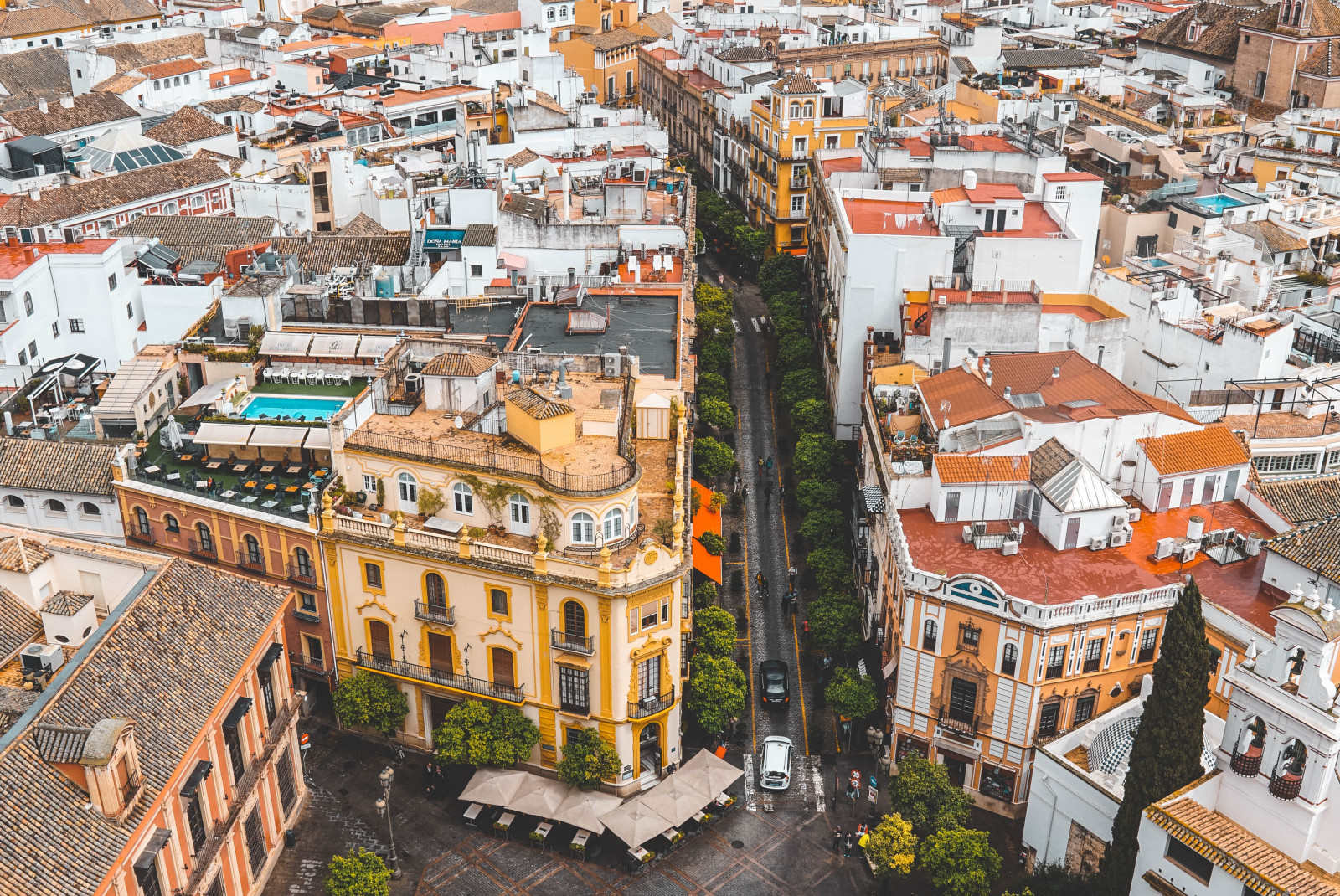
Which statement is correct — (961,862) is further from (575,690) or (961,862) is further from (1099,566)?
(575,690)

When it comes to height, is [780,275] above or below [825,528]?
above

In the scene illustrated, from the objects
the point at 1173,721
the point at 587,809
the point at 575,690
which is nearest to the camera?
the point at 1173,721

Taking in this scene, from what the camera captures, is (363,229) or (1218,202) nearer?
(1218,202)

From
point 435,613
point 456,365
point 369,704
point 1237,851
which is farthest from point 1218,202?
point 369,704

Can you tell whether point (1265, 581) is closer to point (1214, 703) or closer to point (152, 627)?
point (1214, 703)

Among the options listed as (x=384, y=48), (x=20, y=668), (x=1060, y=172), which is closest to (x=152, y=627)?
(x=20, y=668)
